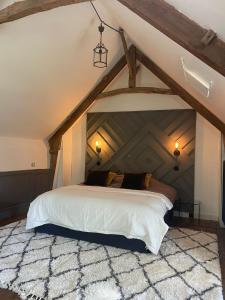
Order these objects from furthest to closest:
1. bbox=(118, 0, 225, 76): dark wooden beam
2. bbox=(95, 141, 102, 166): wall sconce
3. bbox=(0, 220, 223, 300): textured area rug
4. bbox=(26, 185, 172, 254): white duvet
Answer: bbox=(95, 141, 102, 166): wall sconce < bbox=(26, 185, 172, 254): white duvet < bbox=(0, 220, 223, 300): textured area rug < bbox=(118, 0, 225, 76): dark wooden beam

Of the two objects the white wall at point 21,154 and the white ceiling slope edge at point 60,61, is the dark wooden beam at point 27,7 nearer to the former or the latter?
the white ceiling slope edge at point 60,61

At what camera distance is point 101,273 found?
250 centimetres

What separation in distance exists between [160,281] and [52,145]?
4.50 metres

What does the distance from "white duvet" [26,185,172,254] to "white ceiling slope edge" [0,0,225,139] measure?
173 cm

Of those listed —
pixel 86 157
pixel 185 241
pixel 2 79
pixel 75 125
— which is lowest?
pixel 185 241

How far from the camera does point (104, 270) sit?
257 centimetres

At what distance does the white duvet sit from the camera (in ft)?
10.0

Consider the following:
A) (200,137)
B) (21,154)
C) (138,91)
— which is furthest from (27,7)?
(200,137)

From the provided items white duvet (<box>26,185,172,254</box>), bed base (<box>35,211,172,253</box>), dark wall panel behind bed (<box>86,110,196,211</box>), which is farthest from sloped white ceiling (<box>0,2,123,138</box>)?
bed base (<box>35,211,172,253</box>)

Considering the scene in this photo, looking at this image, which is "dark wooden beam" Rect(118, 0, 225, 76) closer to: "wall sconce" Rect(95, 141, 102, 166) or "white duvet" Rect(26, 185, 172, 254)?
"white duvet" Rect(26, 185, 172, 254)

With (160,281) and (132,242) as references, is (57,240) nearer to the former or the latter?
(132,242)

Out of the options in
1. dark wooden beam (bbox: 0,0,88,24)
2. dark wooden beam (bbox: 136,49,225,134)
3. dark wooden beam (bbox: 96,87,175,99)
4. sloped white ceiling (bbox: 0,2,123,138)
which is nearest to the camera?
dark wooden beam (bbox: 0,0,88,24)

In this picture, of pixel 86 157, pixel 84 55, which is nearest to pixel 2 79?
pixel 84 55

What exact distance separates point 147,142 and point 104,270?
3344mm
